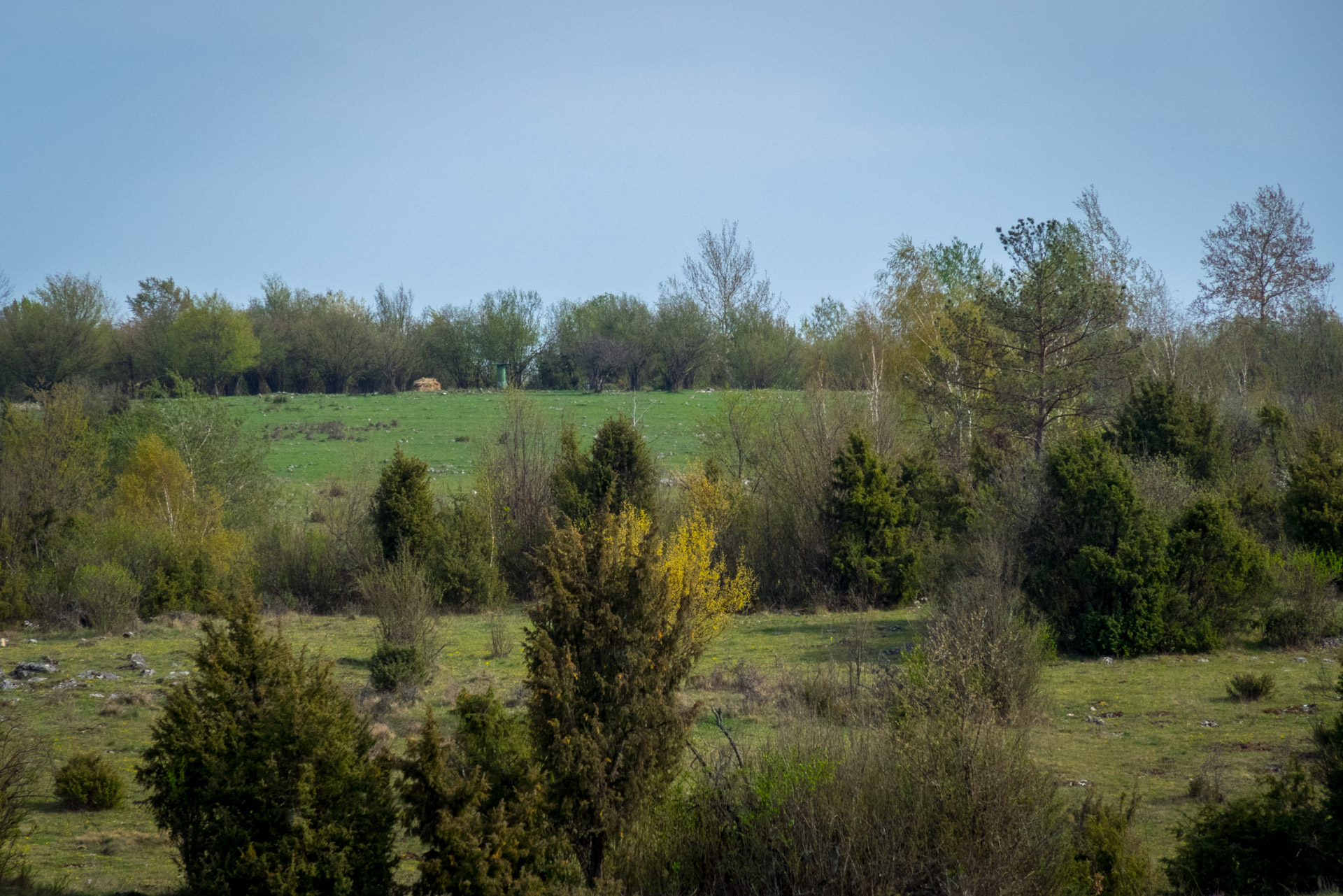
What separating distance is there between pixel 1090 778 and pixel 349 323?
213 feet

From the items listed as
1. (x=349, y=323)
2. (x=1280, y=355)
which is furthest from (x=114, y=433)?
(x=1280, y=355)

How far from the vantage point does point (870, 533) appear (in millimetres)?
26000

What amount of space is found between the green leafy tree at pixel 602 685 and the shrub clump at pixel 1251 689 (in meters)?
11.3

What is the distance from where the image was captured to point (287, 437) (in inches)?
1928

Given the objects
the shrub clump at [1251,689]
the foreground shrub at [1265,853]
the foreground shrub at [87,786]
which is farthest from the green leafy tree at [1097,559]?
the foreground shrub at [87,786]

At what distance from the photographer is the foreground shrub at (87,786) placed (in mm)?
11297

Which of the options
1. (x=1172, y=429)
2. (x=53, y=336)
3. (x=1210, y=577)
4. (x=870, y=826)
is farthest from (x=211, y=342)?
(x=870, y=826)

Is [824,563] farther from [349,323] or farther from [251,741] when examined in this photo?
[349,323]

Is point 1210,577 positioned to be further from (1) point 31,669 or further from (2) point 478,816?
(1) point 31,669

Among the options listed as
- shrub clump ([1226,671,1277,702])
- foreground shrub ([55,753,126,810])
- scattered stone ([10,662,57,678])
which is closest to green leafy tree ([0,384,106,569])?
scattered stone ([10,662,57,678])

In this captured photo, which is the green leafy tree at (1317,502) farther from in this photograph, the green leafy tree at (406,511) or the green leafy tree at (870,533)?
the green leafy tree at (406,511)

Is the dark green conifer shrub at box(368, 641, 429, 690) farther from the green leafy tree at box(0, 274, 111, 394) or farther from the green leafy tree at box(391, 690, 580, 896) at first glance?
the green leafy tree at box(0, 274, 111, 394)

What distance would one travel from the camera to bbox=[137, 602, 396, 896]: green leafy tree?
751 centimetres

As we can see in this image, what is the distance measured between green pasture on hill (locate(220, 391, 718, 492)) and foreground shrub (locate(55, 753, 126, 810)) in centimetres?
2191
